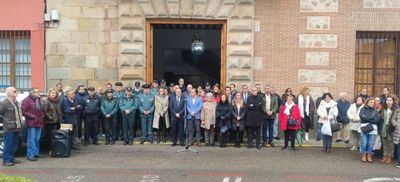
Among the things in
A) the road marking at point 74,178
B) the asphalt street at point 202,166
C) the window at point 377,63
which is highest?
the window at point 377,63

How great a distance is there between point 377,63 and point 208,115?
6.60 metres

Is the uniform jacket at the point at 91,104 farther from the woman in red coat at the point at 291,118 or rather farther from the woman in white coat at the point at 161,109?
the woman in red coat at the point at 291,118

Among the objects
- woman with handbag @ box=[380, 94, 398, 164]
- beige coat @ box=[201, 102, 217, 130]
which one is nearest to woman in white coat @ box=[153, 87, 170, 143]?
beige coat @ box=[201, 102, 217, 130]

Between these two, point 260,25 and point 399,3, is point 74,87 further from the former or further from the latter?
point 399,3

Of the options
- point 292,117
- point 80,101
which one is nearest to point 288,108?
point 292,117

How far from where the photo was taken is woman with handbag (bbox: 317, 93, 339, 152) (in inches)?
469

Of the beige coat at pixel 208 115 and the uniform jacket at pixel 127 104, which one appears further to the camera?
the uniform jacket at pixel 127 104

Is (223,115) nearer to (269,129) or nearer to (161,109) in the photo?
(269,129)

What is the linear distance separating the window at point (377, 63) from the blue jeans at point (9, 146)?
35.5 ft

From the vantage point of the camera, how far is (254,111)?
12.1m

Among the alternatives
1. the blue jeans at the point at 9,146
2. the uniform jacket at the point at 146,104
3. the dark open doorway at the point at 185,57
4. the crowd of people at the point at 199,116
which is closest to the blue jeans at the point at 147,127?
the crowd of people at the point at 199,116

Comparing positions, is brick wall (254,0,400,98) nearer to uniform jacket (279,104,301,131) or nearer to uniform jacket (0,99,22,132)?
uniform jacket (279,104,301,131)

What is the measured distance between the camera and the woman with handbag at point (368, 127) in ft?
35.0

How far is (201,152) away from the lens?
11.6m
